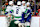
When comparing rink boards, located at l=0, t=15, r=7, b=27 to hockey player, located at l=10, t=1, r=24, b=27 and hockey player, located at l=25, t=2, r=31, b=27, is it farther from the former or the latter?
hockey player, located at l=25, t=2, r=31, b=27

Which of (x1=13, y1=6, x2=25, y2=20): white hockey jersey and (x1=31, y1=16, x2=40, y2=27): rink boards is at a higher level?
(x1=13, y1=6, x2=25, y2=20): white hockey jersey

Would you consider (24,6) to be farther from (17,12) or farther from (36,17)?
(36,17)

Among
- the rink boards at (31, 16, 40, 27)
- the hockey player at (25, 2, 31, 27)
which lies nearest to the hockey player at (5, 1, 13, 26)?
the hockey player at (25, 2, 31, 27)

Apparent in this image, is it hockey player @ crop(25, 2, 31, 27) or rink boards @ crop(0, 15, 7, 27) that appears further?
rink boards @ crop(0, 15, 7, 27)

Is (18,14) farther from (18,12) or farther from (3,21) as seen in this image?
(3,21)

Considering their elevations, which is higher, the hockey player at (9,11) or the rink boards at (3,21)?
the hockey player at (9,11)

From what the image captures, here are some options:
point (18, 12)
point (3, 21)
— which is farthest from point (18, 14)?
point (3, 21)

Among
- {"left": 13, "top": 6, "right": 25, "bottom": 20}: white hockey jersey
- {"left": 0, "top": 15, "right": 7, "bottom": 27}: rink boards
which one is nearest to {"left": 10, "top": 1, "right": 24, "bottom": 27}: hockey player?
{"left": 13, "top": 6, "right": 25, "bottom": 20}: white hockey jersey

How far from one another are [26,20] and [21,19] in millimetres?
97

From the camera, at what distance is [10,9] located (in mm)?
1938

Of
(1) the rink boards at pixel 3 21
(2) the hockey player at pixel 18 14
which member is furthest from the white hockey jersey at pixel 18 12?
(1) the rink boards at pixel 3 21

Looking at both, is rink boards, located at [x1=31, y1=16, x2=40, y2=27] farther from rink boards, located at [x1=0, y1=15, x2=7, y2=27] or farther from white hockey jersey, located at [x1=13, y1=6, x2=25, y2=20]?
rink boards, located at [x1=0, y1=15, x2=7, y2=27]

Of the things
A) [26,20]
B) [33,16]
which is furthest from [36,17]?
[26,20]

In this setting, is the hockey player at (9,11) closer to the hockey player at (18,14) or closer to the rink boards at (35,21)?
the hockey player at (18,14)
